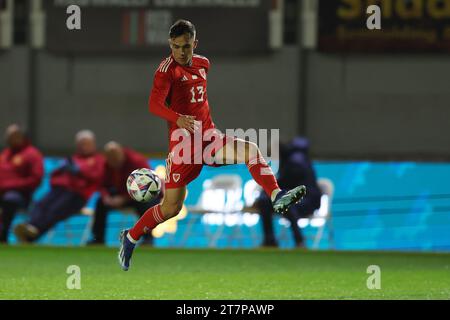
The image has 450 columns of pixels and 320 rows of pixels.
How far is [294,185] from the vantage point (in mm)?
12258

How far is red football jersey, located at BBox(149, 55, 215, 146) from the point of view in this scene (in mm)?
7562

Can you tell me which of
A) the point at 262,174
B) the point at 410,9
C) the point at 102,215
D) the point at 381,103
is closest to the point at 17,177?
the point at 102,215

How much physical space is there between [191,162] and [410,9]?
23.5 ft

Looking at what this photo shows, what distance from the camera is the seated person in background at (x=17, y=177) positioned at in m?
12.7

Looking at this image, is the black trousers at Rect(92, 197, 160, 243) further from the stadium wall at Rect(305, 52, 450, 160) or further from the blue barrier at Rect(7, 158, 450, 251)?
the stadium wall at Rect(305, 52, 450, 160)

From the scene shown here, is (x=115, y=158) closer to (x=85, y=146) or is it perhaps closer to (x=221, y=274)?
(x=85, y=146)

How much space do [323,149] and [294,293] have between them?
8.15 m

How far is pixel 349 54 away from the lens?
614 inches

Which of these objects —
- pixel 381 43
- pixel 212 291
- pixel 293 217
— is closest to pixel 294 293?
pixel 212 291

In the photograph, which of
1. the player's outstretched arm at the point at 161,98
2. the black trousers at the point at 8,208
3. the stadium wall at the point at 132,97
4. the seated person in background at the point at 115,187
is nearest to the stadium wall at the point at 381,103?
the stadium wall at the point at 132,97

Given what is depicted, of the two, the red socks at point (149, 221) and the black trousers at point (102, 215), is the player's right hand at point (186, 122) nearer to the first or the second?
the red socks at point (149, 221)

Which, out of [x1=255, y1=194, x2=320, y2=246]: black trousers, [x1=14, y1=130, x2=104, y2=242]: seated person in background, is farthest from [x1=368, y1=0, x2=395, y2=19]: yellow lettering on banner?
[x1=14, y1=130, x2=104, y2=242]: seated person in background

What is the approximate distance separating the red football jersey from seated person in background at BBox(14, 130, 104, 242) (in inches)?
200
